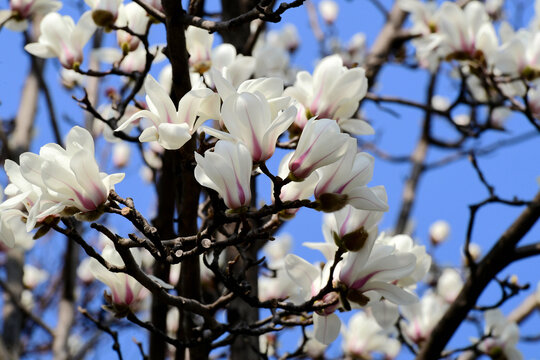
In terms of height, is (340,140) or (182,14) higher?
(182,14)

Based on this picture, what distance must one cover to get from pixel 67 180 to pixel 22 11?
1218 mm

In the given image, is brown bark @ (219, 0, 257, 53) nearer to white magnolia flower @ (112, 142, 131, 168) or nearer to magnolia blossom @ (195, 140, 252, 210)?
magnolia blossom @ (195, 140, 252, 210)

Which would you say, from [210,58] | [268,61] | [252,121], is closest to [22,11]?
[210,58]

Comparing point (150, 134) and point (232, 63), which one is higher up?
point (232, 63)

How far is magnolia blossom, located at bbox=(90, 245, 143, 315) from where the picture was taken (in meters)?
1.31

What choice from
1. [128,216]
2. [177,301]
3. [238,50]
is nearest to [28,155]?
[128,216]

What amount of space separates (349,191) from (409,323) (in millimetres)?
1487

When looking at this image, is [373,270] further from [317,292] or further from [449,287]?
[449,287]

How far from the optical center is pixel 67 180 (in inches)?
40.9

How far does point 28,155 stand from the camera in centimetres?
104

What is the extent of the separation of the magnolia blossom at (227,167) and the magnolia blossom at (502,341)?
1419 millimetres

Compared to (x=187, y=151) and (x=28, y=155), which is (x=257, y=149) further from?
(x=28, y=155)

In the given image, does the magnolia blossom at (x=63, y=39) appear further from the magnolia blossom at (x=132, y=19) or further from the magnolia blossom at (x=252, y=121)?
the magnolia blossom at (x=252, y=121)

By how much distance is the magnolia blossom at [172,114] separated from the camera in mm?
1062
